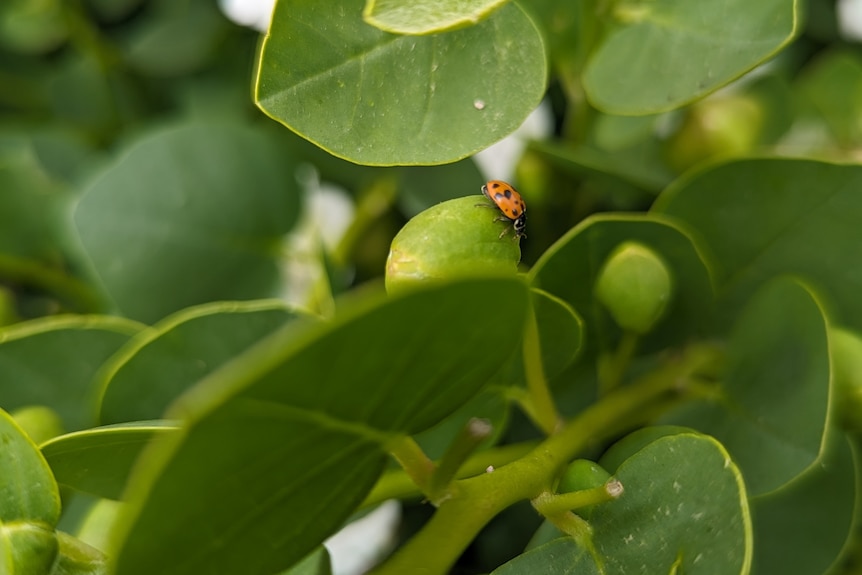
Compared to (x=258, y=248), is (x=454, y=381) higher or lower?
higher

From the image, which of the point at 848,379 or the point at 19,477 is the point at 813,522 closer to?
the point at 848,379

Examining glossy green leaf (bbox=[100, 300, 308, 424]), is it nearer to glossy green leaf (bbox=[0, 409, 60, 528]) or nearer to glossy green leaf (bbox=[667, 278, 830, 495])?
glossy green leaf (bbox=[0, 409, 60, 528])

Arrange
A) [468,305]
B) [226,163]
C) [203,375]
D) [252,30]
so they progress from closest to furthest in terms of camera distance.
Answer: [468,305] < [203,375] < [226,163] < [252,30]

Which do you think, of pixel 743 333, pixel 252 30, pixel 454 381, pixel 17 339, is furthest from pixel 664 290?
pixel 252 30

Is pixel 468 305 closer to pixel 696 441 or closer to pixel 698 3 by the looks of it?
pixel 696 441

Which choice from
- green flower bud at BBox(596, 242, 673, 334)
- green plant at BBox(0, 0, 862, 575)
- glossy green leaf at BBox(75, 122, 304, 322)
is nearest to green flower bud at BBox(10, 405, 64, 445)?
green plant at BBox(0, 0, 862, 575)

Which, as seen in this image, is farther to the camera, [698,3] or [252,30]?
[252,30]
